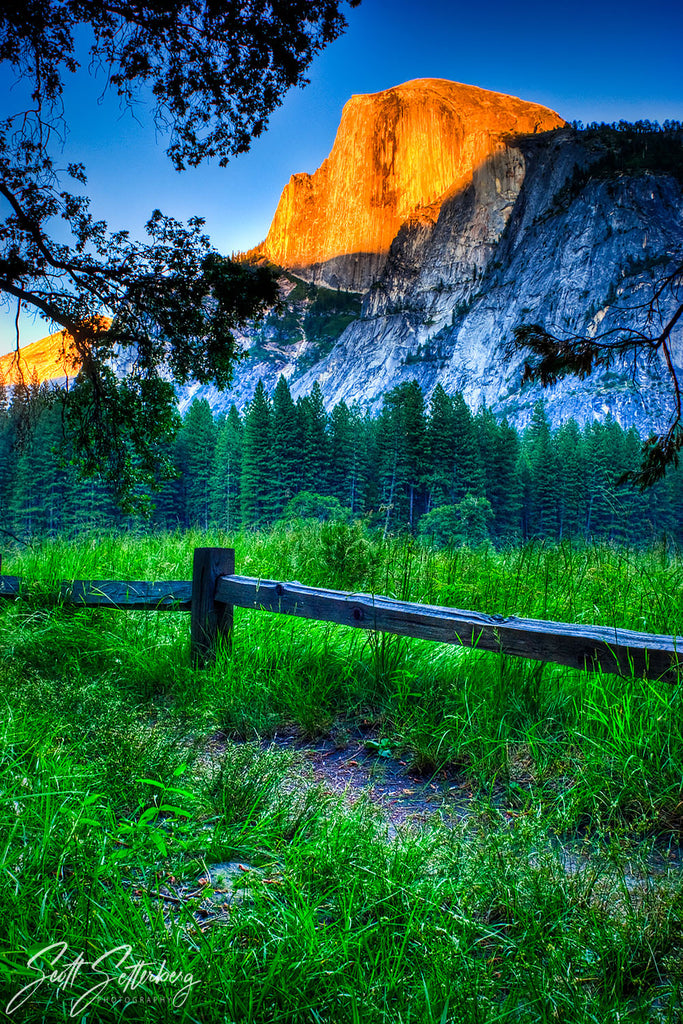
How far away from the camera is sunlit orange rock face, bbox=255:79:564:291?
169 metres

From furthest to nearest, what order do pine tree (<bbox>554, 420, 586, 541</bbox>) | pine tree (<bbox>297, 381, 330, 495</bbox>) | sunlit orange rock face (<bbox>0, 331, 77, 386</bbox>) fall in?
pine tree (<bbox>554, 420, 586, 541</bbox>)
pine tree (<bbox>297, 381, 330, 495</bbox>)
sunlit orange rock face (<bbox>0, 331, 77, 386</bbox>)

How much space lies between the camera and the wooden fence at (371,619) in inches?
89.3

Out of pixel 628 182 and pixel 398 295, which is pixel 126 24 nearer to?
pixel 628 182

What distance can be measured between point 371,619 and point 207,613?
1318 mm

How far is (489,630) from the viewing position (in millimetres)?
2580

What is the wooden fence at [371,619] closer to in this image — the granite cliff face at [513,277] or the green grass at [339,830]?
the green grass at [339,830]

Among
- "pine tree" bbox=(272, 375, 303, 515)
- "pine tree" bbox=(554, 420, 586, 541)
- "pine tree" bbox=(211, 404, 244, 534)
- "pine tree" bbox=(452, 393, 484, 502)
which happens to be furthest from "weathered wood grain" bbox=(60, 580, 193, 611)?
"pine tree" bbox=(554, 420, 586, 541)

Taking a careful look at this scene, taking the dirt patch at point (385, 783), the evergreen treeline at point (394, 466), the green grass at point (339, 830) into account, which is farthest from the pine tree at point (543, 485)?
the dirt patch at point (385, 783)

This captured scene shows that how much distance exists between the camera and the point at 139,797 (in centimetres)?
191

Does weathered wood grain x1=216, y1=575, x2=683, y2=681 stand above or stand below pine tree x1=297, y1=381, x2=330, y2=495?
below

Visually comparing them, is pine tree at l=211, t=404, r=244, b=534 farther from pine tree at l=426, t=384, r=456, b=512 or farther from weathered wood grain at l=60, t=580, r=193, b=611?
weathered wood grain at l=60, t=580, r=193, b=611

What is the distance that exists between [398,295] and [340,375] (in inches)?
1364

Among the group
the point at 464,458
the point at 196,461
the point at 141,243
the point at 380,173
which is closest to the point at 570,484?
the point at 464,458

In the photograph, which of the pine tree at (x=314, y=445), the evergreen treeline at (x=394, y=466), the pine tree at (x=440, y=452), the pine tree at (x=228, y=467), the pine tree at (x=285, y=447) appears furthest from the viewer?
the pine tree at (x=314, y=445)
